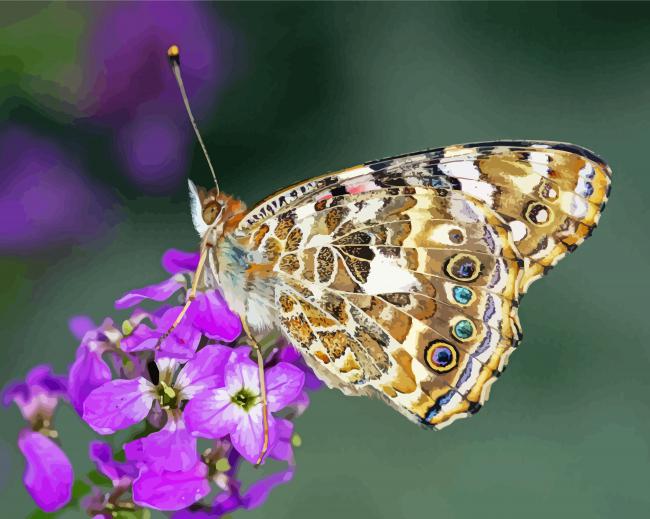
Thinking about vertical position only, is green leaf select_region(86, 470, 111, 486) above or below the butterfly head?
below

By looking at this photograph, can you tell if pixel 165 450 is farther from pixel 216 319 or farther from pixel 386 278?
pixel 386 278

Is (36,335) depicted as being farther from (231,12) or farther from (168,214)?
(231,12)

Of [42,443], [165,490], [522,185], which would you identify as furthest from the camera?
[522,185]

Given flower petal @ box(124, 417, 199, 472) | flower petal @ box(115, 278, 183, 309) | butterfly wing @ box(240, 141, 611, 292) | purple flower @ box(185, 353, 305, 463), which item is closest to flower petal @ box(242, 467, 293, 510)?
purple flower @ box(185, 353, 305, 463)

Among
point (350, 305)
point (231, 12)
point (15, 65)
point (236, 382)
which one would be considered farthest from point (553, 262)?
point (231, 12)

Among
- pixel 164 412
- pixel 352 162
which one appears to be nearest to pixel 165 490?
pixel 164 412

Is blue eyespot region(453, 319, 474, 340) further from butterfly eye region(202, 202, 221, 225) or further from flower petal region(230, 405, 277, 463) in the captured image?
butterfly eye region(202, 202, 221, 225)
